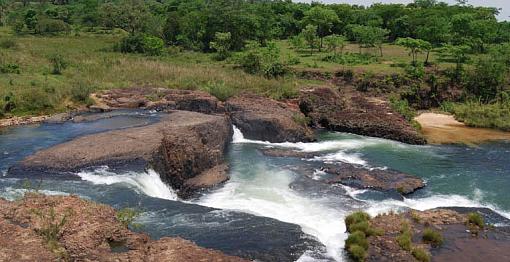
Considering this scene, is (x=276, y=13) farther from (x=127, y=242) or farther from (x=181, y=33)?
(x=127, y=242)

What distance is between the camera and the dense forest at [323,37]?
162ft

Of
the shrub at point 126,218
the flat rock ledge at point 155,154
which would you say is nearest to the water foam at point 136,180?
the flat rock ledge at point 155,154

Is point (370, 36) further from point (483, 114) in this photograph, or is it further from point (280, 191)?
point (280, 191)

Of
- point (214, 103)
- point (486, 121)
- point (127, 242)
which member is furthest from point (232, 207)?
point (486, 121)

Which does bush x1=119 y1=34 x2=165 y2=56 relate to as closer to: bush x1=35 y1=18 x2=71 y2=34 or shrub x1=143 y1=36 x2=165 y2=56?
shrub x1=143 y1=36 x2=165 y2=56

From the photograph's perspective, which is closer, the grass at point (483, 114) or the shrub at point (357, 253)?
the shrub at point (357, 253)

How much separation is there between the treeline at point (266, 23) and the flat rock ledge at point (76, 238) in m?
49.2

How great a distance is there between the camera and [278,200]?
2434 cm

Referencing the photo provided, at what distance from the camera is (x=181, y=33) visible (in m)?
67.2

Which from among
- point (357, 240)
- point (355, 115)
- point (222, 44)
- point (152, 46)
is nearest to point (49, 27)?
point (152, 46)

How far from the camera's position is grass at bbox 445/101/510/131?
138 ft

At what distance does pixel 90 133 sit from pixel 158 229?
46.1 feet

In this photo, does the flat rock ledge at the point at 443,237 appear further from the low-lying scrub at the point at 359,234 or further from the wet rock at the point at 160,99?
the wet rock at the point at 160,99

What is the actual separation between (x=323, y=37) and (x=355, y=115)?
3448cm
